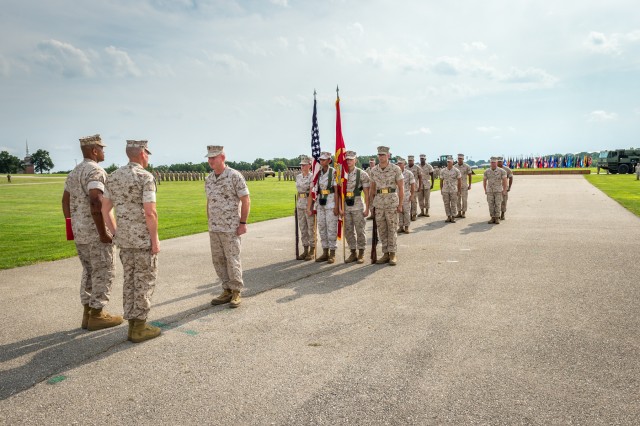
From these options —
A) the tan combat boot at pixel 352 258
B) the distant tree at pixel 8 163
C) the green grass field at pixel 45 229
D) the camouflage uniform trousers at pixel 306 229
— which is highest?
the distant tree at pixel 8 163

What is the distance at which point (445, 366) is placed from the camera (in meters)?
4.06

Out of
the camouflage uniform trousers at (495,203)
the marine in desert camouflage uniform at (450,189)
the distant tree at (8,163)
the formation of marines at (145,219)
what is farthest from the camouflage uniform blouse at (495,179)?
the distant tree at (8,163)

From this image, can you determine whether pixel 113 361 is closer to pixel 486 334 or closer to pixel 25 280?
pixel 486 334

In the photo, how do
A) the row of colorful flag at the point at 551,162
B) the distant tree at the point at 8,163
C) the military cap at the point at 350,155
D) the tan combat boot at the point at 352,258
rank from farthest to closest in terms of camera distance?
the distant tree at the point at 8,163 < the row of colorful flag at the point at 551,162 < the military cap at the point at 350,155 < the tan combat boot at the point at 352,258

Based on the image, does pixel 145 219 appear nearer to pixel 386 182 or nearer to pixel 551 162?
pixel 386 182

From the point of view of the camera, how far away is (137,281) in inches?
191

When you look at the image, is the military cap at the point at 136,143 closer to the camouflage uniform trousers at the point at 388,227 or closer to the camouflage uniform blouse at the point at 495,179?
the camouflage uniform trousers at the point at 388,227

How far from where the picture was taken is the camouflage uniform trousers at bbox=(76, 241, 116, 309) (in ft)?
17.2

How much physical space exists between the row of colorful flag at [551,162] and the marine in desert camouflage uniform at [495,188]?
6737 centimetres

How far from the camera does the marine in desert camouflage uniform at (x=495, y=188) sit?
1386 centimetres

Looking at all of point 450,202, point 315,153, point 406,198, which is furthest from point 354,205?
point 450,202

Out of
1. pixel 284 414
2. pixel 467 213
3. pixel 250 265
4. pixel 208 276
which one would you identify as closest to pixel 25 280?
pixel 208 276

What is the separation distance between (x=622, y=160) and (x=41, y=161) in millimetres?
141061

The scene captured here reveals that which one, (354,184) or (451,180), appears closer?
(354,184)
